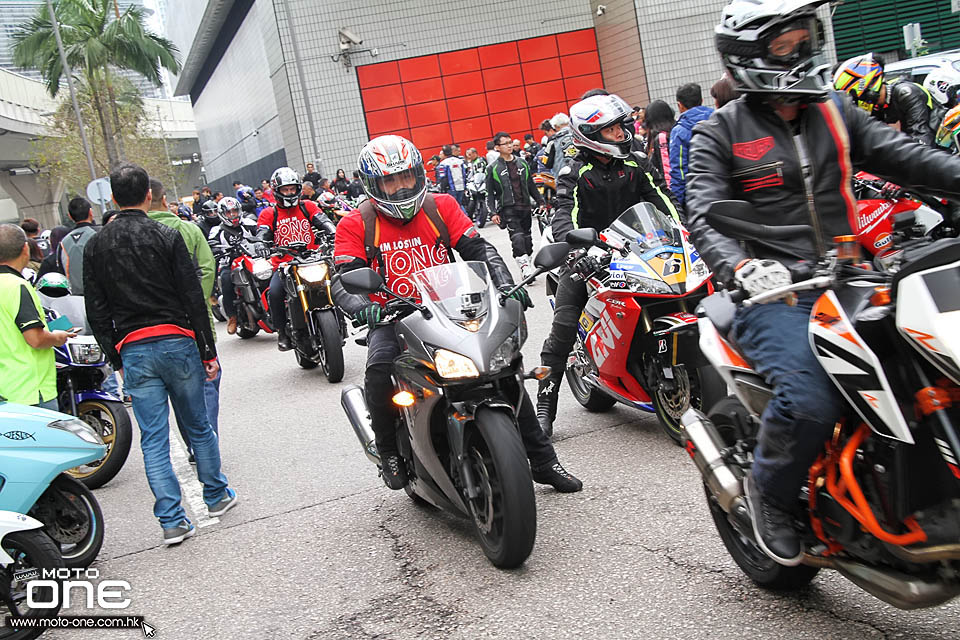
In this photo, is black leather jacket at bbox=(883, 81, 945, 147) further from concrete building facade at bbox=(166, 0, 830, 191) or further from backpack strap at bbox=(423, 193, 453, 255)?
concrete building facade at bbox=(166, 0, 830, 191)

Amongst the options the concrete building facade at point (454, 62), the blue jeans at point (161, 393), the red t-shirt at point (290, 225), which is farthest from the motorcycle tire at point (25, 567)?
the concrete building facade at point (454, 62)

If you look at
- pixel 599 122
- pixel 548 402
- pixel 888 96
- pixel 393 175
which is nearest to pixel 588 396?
pixel 548 402

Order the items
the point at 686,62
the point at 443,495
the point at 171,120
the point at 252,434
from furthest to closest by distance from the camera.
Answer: the point at 171,120
the point at 686,62
the point at 252,434
the point at 443,495

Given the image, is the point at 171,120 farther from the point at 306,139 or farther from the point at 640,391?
the point at 640,391

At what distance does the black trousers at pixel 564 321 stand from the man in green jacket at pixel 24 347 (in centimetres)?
313

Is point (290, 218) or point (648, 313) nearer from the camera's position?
point (648, 313)

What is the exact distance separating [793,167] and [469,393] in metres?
1.79

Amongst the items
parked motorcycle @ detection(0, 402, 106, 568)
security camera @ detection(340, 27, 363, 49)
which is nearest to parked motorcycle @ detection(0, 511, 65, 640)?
parked motorcycle @ detection(0, 402, 106, 568)

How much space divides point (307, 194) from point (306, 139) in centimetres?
1222

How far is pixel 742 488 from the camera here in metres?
3.68

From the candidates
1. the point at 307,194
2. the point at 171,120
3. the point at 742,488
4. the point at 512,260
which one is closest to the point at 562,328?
the point at 742,488

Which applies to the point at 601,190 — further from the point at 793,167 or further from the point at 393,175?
A: the point at 793,167

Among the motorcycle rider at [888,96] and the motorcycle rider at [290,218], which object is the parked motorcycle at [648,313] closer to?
the motorcycle rider at [888,96]

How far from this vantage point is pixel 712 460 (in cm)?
380
